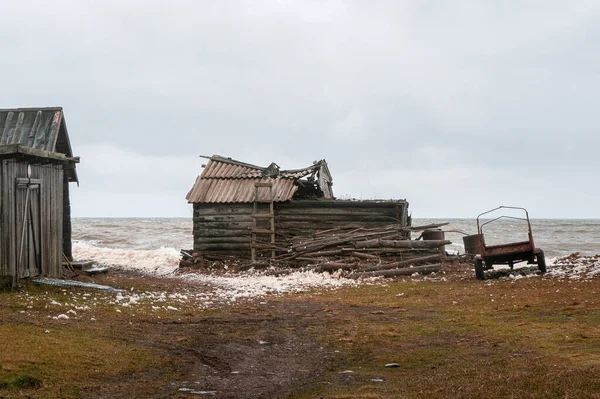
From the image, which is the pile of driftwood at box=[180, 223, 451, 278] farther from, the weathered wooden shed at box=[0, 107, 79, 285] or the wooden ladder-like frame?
the weathered wooden shed at box=[0, 107, 79, 285]

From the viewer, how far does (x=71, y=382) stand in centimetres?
767

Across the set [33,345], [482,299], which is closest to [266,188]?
[482,299]

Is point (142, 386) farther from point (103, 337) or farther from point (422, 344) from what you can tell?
point (422, 344)

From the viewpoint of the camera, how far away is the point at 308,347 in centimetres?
1088

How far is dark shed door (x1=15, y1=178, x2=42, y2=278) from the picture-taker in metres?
16.8

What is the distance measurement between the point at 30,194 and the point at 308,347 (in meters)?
10.8

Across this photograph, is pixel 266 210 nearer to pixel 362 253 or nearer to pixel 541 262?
pixel 362 253

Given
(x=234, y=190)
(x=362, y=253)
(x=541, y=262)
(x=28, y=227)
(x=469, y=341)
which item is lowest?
(x=469, y=341)

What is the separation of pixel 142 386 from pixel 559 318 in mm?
8985

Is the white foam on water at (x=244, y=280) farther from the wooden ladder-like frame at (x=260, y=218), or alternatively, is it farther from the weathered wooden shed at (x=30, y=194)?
the weathered wooden shed at (x=30, y=194)

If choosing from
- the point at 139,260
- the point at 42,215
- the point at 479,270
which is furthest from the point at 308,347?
the point at 139,260

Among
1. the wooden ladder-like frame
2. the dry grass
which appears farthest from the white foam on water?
the dry grass

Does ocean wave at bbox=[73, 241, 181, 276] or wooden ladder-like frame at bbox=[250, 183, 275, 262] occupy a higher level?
wooden ladder-like frame at bbox=[250, 183, 275, 262]

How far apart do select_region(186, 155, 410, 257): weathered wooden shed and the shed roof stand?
26.7ft
